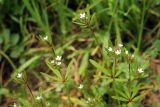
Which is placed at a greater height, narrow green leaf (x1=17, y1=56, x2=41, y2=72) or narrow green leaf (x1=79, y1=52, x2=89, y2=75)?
narrow green leaf (x1=17, y1=56, x2=41, y2=72)

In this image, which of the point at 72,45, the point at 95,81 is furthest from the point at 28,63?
the point at 95,81

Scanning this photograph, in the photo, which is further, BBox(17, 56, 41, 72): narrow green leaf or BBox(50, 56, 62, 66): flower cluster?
BBox(17, 56, 41, 72): narrow green leaf

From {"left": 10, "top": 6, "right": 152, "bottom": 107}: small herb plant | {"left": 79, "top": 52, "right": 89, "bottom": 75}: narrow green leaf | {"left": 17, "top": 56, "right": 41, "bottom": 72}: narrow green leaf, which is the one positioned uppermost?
{"left": 17, "top": 56, "right": 41, "bottom": 72}: narrow green leaf

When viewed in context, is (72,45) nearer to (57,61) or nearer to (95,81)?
(95,81)

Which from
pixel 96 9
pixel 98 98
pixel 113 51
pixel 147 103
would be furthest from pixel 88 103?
pixel 96 9

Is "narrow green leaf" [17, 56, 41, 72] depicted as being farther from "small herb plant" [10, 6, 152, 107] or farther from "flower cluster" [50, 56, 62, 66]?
"flower cluster" [50, 56, 62, 66]

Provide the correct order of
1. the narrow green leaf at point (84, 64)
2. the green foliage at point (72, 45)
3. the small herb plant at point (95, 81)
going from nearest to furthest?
1. the small herb plant at point (95, 81)
2. the green foliage at point (72, 45)
3. the narrow green leaf at point (84, 64)

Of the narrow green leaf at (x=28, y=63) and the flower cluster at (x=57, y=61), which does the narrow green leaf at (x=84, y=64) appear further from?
the flower cluster at (x=57, y=61)

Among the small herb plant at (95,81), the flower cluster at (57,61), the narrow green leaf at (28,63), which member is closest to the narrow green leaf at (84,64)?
the small herb plant at (95,81)

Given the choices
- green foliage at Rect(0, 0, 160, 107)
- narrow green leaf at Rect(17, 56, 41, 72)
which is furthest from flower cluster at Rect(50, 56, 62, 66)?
narrow green leaf at Rect(17, 56, 41, 72)

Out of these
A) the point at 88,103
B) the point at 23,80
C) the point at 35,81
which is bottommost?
the point at 88,103

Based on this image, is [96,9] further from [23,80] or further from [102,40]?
[23,80]
